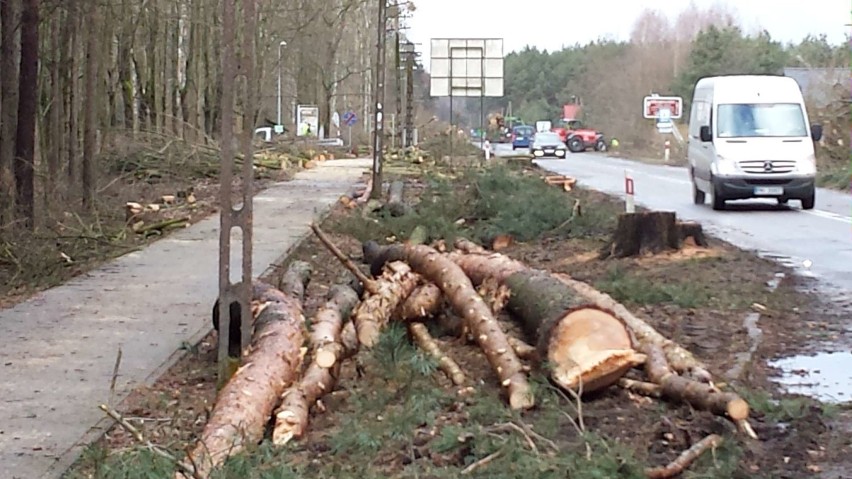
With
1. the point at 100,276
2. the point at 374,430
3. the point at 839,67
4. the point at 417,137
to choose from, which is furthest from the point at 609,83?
the point at 374,430

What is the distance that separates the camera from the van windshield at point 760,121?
1001 inches

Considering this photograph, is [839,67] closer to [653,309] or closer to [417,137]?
[417,137]

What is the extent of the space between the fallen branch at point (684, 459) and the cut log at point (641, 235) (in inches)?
357

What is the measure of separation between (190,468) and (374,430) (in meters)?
1.25

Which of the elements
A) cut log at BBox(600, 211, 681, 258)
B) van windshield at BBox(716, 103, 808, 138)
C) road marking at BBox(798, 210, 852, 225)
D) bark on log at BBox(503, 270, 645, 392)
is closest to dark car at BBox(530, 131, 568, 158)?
van windshield at BBox(716, 103, 808, 138)

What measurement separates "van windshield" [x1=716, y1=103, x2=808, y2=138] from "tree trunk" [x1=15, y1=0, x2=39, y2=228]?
1356 centimetres

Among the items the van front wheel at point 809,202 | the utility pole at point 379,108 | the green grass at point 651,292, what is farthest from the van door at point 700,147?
the green grass at point 651,292

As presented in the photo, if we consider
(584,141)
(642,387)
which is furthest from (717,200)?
(584,141)

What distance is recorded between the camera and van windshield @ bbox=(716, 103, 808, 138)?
83.4 feet

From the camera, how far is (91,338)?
33.9 ft

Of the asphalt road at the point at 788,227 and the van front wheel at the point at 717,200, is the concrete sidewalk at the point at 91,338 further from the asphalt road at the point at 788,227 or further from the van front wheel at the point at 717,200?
the van front wheel at the point at 717,200

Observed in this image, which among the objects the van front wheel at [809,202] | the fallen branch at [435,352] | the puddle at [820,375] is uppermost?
the van front wheel at [809,202]

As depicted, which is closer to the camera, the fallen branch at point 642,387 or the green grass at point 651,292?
the fallen branch at point 642,387

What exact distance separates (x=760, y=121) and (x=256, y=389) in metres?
19.9
